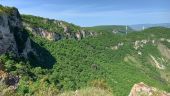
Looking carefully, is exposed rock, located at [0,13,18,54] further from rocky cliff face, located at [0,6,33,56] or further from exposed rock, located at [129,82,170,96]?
exposed rock, located at [129,82,170,96]

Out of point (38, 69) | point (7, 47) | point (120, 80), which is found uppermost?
point (7, 47)

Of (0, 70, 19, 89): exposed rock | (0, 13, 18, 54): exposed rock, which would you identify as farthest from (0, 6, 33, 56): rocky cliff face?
(0, 70, 19, 89): exposed rock

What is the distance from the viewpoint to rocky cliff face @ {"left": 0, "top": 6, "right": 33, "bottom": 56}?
9950 centimetres

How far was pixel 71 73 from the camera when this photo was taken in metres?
173

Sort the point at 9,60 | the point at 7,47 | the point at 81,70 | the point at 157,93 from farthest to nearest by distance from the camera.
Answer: the point at 81,70
the point at 7,47
the point at 9,60
the point at 157,93

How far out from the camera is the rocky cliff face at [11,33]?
99500 mm

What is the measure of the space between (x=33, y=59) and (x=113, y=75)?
2802 inches

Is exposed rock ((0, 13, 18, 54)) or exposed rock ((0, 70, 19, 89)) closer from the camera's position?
exposed rock ((0, 70, 19, 89))

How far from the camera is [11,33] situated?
107 m

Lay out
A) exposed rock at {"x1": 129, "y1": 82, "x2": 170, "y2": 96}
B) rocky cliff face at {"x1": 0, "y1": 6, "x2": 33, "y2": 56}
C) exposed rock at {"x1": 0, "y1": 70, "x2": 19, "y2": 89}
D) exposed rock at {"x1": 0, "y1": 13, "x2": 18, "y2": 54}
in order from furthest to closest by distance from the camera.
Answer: rocky cliff face at {"x1": 0, "y1": 6, "x2": 33, "y2": 56} < exposed rock at {"x1": 0, "y1": 13, "x2": 18, "y2": 54} < exposed rock at {"x1": 0, "y1": 70, "x2": 19, "y2": 89} < exposed rock at {"x1": 129, "y1": 82, "x2": 170, "y2": 96}

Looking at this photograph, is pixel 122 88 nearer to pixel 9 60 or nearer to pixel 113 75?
pixel 113 75

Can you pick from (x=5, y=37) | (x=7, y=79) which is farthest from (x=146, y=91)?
(x=5, y=37)

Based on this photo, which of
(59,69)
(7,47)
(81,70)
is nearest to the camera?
(7,47)

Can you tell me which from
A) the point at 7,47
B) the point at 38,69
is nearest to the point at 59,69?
the point at 38,69
